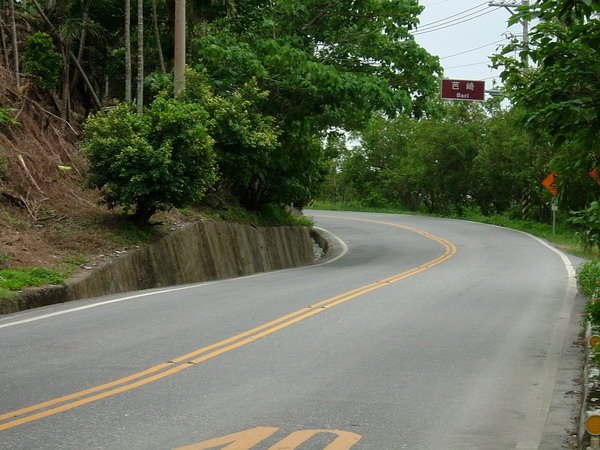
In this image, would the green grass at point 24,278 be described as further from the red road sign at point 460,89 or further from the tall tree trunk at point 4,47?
the red road sign at point 460,89

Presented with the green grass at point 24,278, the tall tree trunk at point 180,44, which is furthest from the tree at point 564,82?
the tall tree trunk at point 180,44

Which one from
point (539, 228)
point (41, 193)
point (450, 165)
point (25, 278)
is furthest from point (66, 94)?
point (450, 165)

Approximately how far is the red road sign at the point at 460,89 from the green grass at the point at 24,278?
27241 mm

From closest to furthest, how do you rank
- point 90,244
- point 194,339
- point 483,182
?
point 194,339 → point 90,244 → point 483,182

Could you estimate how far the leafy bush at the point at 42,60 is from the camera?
76.7ft

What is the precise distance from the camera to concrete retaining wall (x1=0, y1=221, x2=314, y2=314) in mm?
15070

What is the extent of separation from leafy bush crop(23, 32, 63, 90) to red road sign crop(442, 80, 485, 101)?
2037 centimetres

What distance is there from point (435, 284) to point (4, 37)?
14064 mm

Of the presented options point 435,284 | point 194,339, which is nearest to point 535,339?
point 194,339

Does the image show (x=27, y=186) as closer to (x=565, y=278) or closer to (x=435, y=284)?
(x=435, y=284)

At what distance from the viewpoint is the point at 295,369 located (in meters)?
8.97

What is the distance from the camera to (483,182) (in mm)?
53062

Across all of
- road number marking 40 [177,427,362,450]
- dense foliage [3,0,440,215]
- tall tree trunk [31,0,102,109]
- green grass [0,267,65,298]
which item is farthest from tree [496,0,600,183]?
tall tree trunk [31,0,102,109]

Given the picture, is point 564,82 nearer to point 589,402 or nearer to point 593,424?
point 589,402
